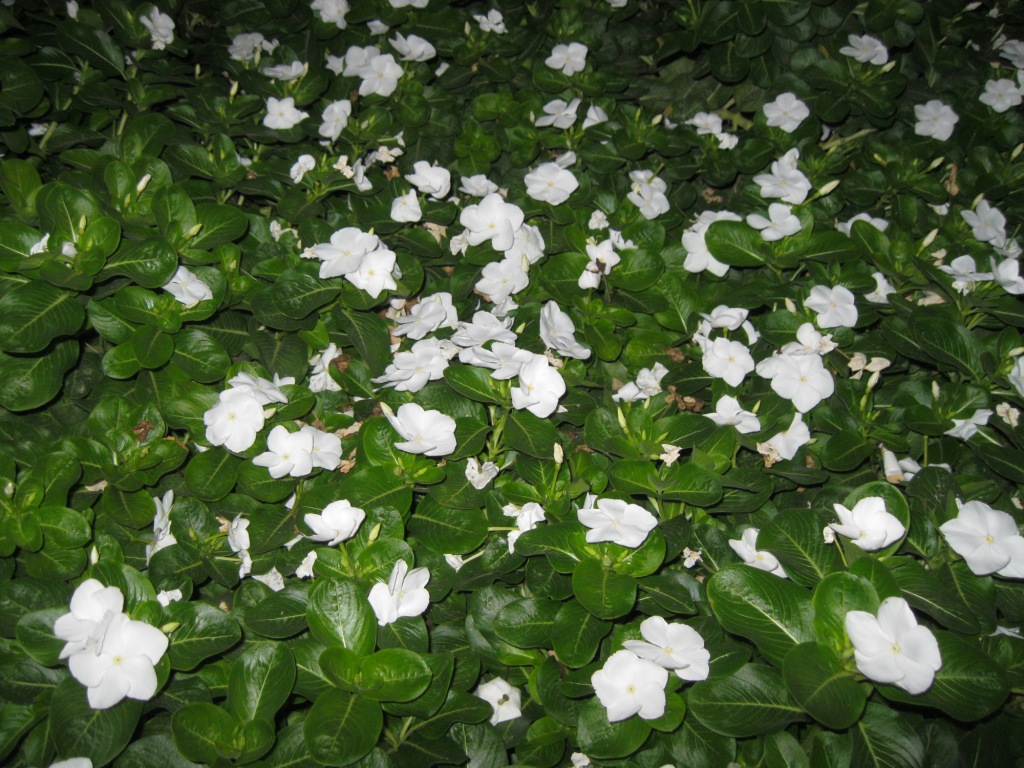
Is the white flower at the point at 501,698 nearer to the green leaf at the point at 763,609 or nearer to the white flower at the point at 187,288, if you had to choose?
the green leaf at the point at 763,609

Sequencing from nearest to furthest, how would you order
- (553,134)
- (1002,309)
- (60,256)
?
(60,256) < (1002,309) < (553,134)

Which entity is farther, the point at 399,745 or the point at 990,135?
the point at 990,135

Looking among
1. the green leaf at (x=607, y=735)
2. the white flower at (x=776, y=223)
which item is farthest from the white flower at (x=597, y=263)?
the green leaf at (x=607, y=735)

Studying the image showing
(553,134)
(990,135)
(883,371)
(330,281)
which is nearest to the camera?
(330,281)

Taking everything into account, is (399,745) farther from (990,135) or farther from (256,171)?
(990,135)

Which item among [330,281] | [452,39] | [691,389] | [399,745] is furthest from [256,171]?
[399,745]
